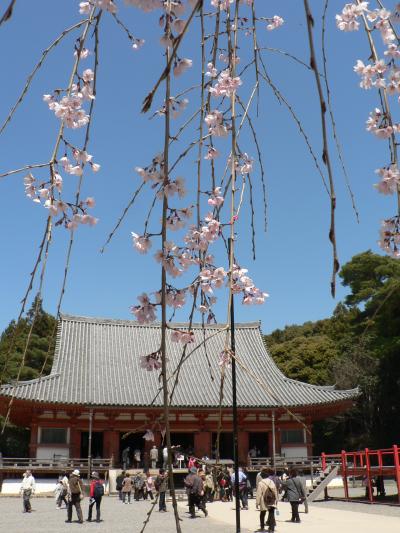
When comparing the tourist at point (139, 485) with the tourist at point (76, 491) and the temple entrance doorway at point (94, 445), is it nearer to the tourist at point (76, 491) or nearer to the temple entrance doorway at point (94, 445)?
the temple entrance doorway at point (94, 445)

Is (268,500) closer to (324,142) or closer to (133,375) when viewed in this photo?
(324,142)

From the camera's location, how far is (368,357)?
26578 mm

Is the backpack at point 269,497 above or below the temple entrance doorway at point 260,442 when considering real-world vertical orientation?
below

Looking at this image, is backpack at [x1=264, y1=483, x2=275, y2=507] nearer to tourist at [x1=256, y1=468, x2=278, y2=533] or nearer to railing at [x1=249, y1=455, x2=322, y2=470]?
tourist at [x1=256, y1=468, x2=278, y2=533]

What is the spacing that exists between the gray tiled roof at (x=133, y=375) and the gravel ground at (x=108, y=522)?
444 cm

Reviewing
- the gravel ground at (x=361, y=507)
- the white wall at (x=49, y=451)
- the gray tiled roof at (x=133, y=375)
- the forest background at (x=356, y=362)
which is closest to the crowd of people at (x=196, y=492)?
the gravel ground at (x=361, y=507)

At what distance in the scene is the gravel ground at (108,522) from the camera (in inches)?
353

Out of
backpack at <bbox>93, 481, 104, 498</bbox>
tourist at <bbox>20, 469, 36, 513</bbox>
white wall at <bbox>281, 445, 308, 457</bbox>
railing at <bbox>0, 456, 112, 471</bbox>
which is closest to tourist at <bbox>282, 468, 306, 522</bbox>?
backpack at <bbox>93, 481, 104, 498</bbox>

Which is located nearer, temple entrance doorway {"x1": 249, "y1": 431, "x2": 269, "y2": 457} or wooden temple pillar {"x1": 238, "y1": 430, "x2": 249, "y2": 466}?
wooden temple pillar {"x1": 238, "y1": 430, "x2": 249, "y2": 466}

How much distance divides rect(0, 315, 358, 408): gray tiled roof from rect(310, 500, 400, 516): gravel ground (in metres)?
4.31

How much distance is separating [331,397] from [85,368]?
9.29 meters

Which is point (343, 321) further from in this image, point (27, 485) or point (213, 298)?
point (213, 298)

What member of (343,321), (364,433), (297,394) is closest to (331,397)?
(297,394)

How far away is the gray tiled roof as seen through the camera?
19.0m
